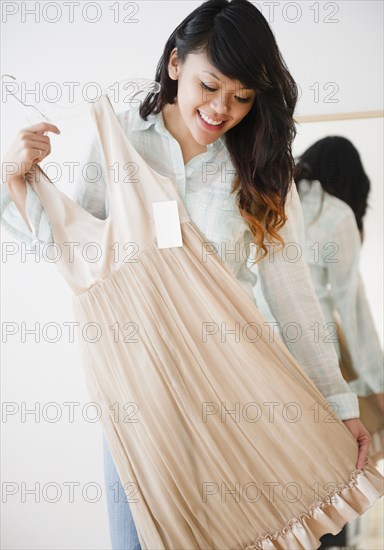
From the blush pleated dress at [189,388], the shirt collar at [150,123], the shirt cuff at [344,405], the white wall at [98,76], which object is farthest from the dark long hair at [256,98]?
the white wall at [98,76]

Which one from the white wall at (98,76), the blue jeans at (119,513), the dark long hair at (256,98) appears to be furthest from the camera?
the white wall at (98,76)

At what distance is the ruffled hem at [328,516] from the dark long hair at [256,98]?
0.48 m

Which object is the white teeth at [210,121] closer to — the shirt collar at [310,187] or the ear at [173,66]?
the ear at [173,66]

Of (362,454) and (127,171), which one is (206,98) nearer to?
(127,171)

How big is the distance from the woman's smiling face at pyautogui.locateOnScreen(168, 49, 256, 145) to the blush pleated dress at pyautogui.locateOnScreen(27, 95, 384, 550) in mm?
129

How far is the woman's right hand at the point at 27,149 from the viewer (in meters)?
1.15

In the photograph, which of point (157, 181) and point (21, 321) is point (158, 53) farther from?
point (21, 321)

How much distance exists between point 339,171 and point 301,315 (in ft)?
2.20

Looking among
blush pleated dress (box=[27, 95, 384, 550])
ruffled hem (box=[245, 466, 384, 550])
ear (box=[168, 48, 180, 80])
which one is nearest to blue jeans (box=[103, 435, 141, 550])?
blush pleated dress (box=[27, 95, 384, 550])

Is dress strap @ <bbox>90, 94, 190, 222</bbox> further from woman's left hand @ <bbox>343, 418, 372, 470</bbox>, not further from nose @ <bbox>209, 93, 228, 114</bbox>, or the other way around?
woman's left hand @ <bbox>343, 418, 372, 470</bbox>

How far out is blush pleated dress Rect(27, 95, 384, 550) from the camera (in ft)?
3.85

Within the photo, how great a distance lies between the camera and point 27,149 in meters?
1.14

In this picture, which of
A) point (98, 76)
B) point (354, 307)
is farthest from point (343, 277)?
point (98, 76)

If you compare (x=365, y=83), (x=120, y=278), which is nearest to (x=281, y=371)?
(x=120, y=278)
